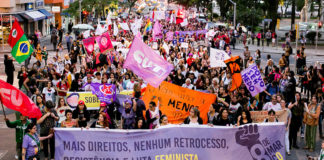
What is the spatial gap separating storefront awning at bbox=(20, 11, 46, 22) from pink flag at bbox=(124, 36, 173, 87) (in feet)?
118

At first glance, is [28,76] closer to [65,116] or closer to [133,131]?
[65,116]

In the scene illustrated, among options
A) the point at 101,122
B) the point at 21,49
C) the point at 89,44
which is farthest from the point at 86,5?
the point at 101,122

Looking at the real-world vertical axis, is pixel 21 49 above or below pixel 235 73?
above

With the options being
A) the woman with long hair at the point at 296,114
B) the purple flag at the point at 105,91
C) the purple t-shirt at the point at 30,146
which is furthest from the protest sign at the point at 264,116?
the purple t-shirt at the point at 30,146

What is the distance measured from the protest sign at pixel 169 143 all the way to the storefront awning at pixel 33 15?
125 ft

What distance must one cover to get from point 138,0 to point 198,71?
81.2 metres

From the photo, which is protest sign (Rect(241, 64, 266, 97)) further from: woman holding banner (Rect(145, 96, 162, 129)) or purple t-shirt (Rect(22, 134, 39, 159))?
purple t-shirt (Rect(22, 134, 39, 159))

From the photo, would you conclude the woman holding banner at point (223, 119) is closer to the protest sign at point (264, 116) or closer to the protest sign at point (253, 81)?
the protest sign at point (264, 116)

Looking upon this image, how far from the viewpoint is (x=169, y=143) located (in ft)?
32.6

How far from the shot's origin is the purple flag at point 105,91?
48.1 feet

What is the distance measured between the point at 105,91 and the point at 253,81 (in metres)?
4.06

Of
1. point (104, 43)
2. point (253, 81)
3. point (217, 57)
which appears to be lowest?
point (253, 81)

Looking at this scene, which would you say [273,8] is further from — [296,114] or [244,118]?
[244,118]

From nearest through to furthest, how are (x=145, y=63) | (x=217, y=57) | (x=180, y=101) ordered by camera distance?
(x=145, y=63), (x=180, y=101), (x=217, y=57)
